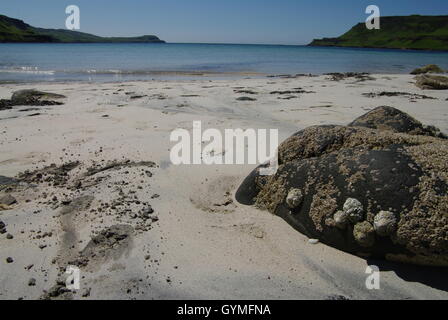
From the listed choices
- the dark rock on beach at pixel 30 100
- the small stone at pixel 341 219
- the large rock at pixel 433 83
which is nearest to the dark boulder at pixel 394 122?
the small stone at pixel 341 219

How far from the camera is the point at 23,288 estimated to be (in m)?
2.80

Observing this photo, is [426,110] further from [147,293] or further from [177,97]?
[147,293]

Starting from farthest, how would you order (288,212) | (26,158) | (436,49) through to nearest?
(436,49) < (26,158) < (288,212)

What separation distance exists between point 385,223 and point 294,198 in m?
0.94

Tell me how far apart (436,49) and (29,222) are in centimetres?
11072

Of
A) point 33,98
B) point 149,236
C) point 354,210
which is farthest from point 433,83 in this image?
point 33,98

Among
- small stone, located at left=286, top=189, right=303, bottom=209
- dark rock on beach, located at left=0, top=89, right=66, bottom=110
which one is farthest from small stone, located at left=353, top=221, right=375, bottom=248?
dark rock on beach, located at left=0, top=89, right=66, bottom=110

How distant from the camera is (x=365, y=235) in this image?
2918mm

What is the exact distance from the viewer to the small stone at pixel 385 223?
281cm

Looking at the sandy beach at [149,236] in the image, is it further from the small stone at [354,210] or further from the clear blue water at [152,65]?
the clear blue water at [152,65]

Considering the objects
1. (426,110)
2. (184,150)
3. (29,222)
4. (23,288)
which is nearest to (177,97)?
(184,150)

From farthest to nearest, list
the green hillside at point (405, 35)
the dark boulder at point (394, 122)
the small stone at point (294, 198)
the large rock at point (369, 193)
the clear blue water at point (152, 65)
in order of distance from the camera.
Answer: the green hillside at point (405, 35)
the clear blue water at point (152, 65)
the dark boulder at point (394, 122)
the small stone at point (294, 198)
the large rock at point (369, 193)

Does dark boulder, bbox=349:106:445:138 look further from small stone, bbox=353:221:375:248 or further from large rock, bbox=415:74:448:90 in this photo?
large rock, bbox=415:74:448:90

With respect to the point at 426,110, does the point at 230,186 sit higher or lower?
lower
